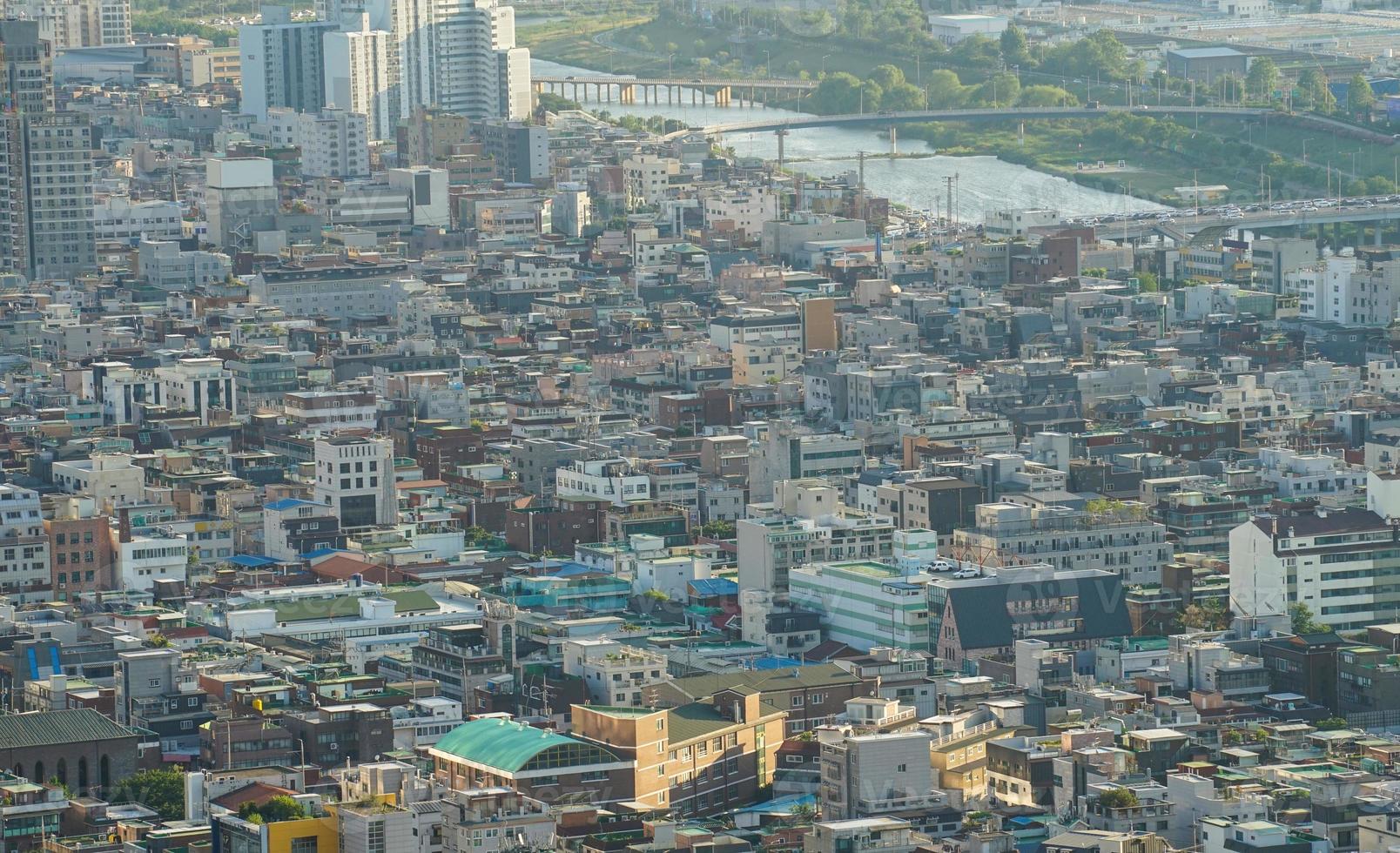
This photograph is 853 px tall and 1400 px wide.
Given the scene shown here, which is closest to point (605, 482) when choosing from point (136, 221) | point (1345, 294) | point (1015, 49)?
point (1345, 294)

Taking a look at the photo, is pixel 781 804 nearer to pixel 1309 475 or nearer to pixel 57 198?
pixel 1309 475

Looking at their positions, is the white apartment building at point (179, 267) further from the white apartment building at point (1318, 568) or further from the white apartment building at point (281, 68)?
the white apartment building at point (1318, 568)

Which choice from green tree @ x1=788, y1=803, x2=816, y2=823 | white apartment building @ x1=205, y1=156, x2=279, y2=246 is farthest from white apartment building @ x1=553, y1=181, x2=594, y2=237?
green tree @ x1=788, y1=803, x2=816, y2=823

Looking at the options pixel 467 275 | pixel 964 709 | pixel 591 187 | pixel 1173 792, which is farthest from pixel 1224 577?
pixel 591 187

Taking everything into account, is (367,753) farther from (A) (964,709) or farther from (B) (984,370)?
(B) (984,370)

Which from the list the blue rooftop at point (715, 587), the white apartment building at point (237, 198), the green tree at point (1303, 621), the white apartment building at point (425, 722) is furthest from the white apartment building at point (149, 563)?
the white apartment building at point (237, 198)
